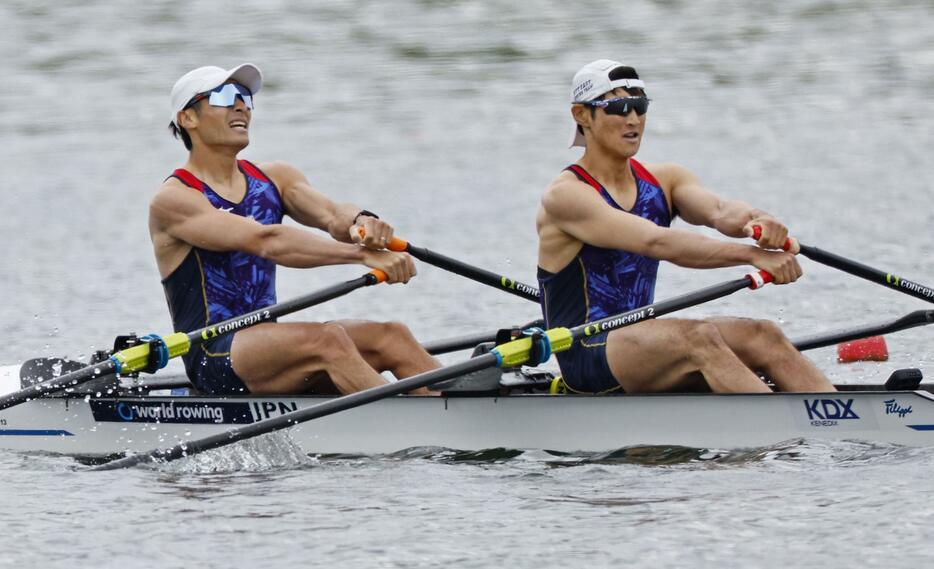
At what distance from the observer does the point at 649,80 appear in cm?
2684

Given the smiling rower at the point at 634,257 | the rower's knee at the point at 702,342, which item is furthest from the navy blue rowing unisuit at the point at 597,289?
the rower's knee at the point at 702,342

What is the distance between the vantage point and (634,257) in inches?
390

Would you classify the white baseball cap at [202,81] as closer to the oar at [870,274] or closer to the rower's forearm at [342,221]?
the rower's forearm at [342,221]

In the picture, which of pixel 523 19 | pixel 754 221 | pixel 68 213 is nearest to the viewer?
A: pixel 754 221

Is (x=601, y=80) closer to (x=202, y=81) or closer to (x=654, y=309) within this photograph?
(x=654, y=309)

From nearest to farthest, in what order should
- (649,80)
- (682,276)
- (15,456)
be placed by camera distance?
(15,456)
(682,276)
(649,80)

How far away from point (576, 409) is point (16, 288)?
9.31 meters

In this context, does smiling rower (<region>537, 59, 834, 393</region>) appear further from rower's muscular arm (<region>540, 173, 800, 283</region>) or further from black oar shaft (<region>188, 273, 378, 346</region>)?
black oar shaft (<region>188, 273, 378, 346</region>)

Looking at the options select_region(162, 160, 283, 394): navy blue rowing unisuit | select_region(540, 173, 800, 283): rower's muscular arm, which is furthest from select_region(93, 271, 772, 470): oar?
select_region(162, 160, 283, 394): navy blue rowing unisuit

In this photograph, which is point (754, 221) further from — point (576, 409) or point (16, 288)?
point (16, 288)

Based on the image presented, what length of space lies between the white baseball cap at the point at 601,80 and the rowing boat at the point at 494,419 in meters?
1.68

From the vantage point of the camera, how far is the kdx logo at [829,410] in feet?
30.5

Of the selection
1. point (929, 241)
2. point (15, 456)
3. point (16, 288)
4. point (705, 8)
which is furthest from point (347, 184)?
point (15, 456)

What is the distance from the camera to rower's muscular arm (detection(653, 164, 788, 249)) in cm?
948
